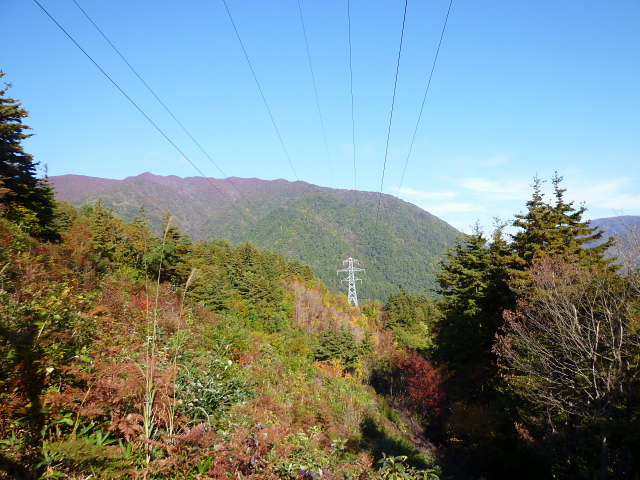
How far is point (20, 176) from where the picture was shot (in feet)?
48.3

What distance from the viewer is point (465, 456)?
505 inches

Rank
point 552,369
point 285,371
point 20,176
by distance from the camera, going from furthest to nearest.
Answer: point 20,176, point 285,371, point 552,369

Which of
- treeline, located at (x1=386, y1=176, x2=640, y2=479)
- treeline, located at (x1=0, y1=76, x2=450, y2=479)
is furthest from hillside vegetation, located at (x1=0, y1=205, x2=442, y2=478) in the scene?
treeline, located at (x1=386, y1=176, x2=640, y2=479)

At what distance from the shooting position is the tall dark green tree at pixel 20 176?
14.0 m

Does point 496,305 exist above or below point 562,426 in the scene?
above

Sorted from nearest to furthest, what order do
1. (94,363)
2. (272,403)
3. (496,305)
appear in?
1. (94,363)
2. (272,403)
3. (496,305)

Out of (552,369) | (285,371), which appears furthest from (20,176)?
(552,369)

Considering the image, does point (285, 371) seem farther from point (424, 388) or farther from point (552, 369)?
point (424, 388)

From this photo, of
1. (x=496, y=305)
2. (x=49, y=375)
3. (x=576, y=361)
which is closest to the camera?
(x=49, y=375)

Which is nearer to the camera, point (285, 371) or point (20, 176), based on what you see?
point (285, 371)

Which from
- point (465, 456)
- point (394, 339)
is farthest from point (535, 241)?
point (394, 339)

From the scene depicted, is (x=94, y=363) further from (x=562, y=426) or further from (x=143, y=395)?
(x=562, y=426)

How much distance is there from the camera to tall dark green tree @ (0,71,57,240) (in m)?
14.0

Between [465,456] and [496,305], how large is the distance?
8058 millimetres
